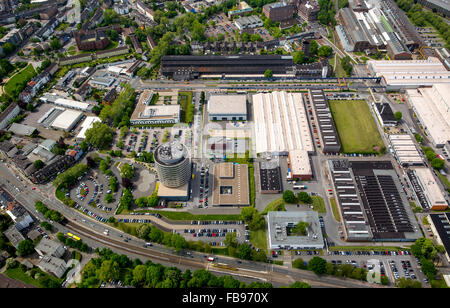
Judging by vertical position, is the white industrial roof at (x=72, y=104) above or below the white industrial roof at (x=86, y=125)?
above

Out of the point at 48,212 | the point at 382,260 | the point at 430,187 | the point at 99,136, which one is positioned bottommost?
the point at 382,260

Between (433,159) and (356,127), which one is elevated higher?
(356,127)

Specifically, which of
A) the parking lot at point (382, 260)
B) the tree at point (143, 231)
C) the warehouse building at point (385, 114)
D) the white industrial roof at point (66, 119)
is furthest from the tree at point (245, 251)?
the white industrial roof at point (66, 119)

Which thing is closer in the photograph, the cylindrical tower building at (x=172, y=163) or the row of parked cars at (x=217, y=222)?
the cylindrical tower building at (x=172, y=163)

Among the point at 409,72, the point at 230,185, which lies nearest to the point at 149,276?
the point at 230,185

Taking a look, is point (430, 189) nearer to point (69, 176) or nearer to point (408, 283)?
point (408, 283)

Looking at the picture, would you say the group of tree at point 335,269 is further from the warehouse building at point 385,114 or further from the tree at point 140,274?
the warehouse building at point 385,114
